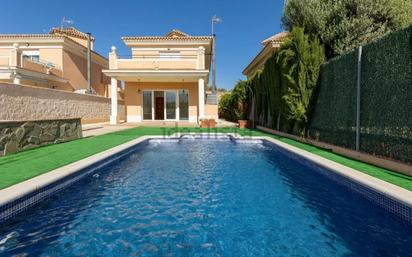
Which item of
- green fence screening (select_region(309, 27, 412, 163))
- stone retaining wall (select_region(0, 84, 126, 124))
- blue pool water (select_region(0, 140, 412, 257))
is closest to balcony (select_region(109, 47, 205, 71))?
stone retaining wall (select_region(0, 84, 126, 124))

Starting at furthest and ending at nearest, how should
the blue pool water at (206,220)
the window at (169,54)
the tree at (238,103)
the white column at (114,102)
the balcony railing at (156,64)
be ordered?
the window at (169,54) < the tree at (238,103) < the balcony railing at (156,64) < the white column at (114,102) < the blue pool water at (206,220)

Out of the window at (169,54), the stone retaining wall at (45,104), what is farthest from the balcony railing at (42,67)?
the window at (169,54)

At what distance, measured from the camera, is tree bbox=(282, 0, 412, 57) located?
12.5m

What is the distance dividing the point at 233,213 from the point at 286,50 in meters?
9.15

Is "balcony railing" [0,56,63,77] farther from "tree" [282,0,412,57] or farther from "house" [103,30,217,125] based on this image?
"tree" [282,0,412,57]

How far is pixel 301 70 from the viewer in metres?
10.7

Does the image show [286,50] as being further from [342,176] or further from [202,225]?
[202,225]

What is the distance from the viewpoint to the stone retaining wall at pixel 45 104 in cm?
1147

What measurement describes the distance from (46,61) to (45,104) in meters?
13.2

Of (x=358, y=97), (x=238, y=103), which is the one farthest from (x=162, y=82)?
(x=358, y=97)

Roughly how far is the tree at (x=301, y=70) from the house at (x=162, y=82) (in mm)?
9707

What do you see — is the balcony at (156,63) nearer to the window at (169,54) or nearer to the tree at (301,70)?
the window at (169,54)

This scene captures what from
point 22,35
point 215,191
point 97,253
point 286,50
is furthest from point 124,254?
point 22,35

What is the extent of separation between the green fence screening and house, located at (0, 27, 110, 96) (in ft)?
69.2
